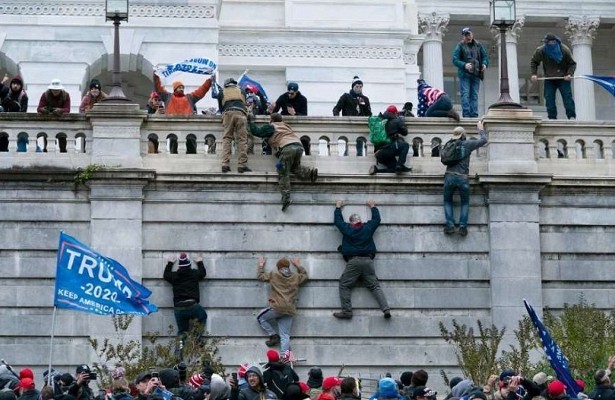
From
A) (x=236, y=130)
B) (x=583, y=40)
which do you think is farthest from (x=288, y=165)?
(x=583, y=40)

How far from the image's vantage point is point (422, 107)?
48.2m

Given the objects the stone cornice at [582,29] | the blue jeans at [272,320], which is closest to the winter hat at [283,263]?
the blue jeans at [272,320]

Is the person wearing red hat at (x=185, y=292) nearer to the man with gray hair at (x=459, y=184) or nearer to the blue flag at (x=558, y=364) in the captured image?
the man with gray hair at (x=459, y=184)

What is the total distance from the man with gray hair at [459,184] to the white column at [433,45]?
33086 mm

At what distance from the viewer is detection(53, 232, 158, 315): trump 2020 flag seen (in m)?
37.2

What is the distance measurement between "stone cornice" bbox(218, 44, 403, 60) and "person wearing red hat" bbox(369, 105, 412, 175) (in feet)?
50.2

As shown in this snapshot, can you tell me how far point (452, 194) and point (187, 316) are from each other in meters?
5.78

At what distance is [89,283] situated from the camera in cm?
3753

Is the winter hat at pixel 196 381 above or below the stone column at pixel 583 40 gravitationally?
below

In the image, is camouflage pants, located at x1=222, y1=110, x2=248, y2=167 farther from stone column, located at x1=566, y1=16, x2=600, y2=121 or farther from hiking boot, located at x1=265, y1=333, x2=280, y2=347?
stone column, located at x1=566, y1=16, x2=600, y2=121

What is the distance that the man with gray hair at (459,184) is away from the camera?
43.5 m

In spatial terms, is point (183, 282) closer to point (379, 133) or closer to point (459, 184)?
point (379, 133)

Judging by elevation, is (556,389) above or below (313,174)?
below

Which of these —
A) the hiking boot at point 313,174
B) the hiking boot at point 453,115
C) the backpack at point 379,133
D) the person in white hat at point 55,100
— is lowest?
the hiking boot at point 313,174
